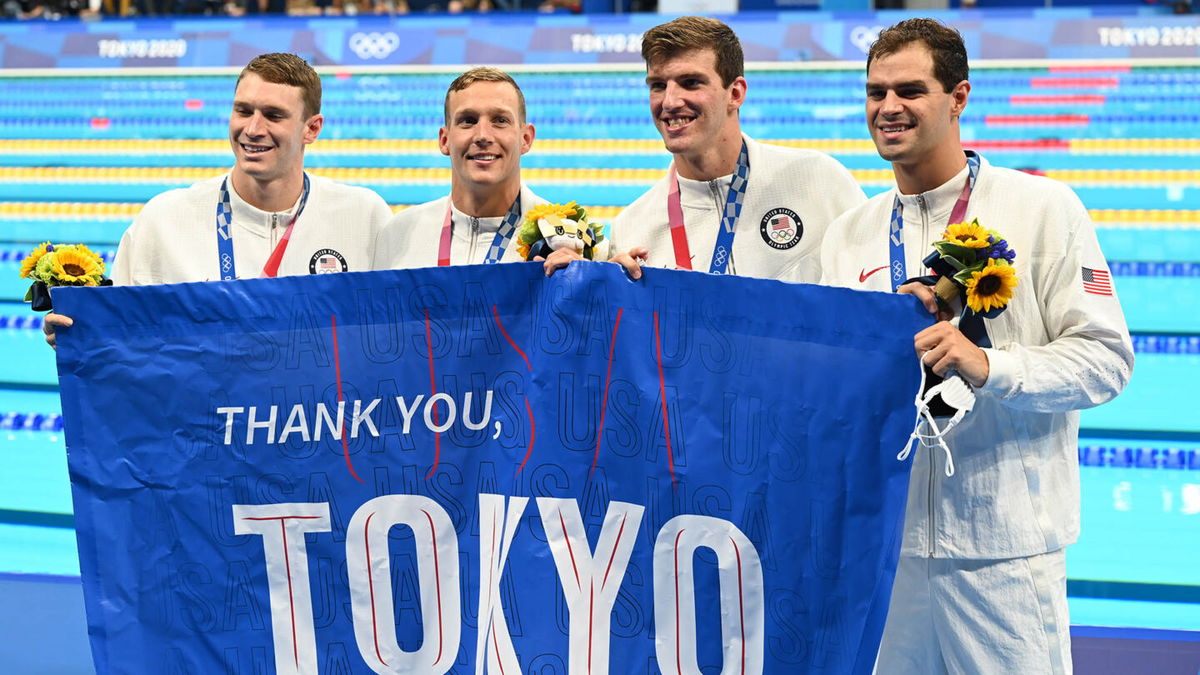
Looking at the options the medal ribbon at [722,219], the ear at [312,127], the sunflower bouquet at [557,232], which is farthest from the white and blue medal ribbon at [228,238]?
the medal ribbon at [722,219]

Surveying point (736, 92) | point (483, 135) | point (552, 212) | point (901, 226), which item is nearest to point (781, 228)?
point (736, 92)

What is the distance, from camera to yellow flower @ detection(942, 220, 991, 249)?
1.93m

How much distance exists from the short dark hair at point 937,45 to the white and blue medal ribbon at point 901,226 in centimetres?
15

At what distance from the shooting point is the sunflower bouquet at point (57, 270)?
96.3 inches

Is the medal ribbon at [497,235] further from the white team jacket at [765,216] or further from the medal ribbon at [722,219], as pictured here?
the medal ribbon at [722,219]

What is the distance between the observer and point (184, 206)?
2881 millimetres

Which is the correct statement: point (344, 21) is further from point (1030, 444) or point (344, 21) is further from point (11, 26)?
point (1030, 444)

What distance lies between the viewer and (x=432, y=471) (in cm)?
240

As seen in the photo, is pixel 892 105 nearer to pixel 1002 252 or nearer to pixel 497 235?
pixel 1002 252

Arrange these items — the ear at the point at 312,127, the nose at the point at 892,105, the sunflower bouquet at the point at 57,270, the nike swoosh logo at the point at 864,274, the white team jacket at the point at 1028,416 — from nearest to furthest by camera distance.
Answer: the white team jacket at the point at 1028,416
the nose at the point at 892,105
the nike swoosh logo at the point at 864,274
the sunflower bouquet at the point at 57,270
the ear at the point at 312,127

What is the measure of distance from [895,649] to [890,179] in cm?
689

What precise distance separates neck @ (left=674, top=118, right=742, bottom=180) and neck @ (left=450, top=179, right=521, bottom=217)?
0.38 meters

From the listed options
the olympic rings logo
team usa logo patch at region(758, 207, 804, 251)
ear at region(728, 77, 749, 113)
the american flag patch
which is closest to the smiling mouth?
ear at region(728, 77, 749, 113)

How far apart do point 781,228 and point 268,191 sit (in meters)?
1.17
